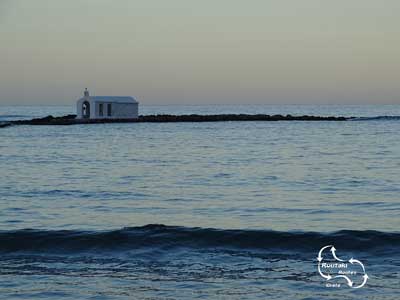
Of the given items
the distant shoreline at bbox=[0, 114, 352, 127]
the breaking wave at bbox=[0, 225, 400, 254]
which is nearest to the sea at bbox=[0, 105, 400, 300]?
the breaking wave at bbox=[0, 225, 400, 254]

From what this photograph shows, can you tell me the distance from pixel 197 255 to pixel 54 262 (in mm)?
2454

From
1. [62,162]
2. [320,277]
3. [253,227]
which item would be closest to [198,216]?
[253,227]

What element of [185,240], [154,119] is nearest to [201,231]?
[185,240]

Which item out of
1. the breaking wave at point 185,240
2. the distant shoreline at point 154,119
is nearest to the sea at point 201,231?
the breaking wave at point 185,240

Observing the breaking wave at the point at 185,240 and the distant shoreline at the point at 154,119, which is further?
the distant shoreline at the point at 154,119

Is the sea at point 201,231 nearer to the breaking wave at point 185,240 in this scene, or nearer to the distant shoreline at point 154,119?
the breaking wave at point 185,240

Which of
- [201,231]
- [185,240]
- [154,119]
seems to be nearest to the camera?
[185,240]

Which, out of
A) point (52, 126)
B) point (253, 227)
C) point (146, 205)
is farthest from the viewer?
point (52, 126)

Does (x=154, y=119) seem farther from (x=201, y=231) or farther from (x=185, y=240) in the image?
(x=185, y=240)

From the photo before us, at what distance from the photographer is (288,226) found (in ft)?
52.4

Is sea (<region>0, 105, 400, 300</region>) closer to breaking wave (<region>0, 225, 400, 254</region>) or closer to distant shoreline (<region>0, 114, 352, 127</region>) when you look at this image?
breaking wave (<region>0, 225, 400, 254</region>)

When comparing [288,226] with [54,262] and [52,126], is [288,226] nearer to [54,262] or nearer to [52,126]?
[54,262]

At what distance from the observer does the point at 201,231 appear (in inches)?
584

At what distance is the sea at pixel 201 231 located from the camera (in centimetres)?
1034
